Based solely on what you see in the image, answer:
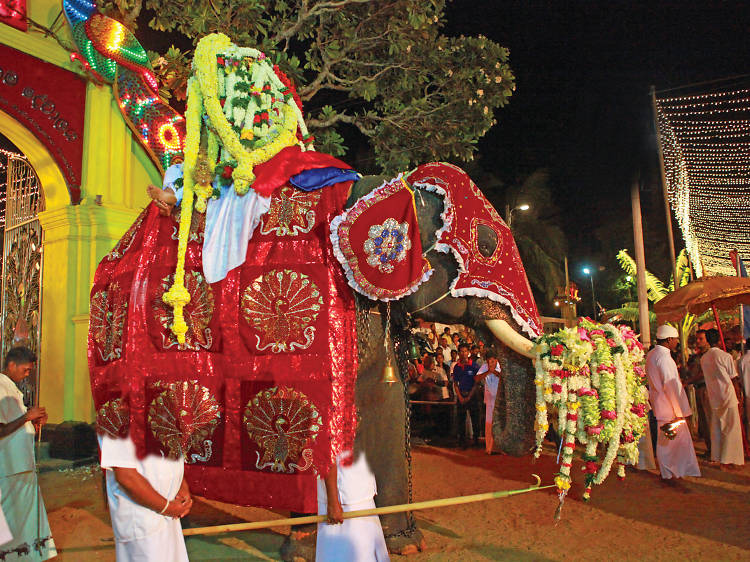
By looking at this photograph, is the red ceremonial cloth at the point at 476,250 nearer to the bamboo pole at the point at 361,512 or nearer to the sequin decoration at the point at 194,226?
the bamboo pole at the point at 361,512

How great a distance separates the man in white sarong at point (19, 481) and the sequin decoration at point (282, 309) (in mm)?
2371

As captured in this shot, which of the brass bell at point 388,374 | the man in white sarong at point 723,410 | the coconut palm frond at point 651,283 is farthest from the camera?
the coconut palm frond at point 651,283

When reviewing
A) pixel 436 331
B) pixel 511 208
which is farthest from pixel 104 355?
pixel 511 208

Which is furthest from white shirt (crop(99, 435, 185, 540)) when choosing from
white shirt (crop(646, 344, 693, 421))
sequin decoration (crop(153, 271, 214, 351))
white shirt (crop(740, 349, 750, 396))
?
white shirt (crop(740, 349, 750, 396))

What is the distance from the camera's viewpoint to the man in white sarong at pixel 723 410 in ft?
27.8

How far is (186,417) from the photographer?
313cm

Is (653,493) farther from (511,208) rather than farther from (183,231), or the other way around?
(511,208)

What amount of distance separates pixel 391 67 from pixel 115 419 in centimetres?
710

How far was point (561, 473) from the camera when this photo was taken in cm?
270

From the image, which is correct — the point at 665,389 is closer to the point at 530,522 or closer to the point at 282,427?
the point at 530,522

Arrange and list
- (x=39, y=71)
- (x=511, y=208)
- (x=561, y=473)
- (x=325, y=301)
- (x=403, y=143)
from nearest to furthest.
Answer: (x=561, y=473) < (x=325, y=301) < (x=39, y=71) < (x=403, y=143) < (x=511, y=208)

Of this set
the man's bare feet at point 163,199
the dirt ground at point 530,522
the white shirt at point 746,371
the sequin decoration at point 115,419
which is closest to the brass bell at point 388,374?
the sequin decoration at point 115,419

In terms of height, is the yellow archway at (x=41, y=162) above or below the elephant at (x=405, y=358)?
above

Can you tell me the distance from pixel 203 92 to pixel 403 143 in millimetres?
6238
